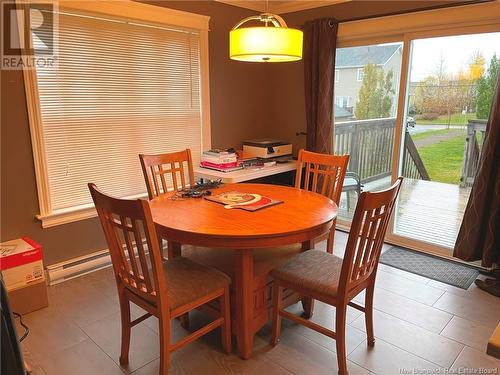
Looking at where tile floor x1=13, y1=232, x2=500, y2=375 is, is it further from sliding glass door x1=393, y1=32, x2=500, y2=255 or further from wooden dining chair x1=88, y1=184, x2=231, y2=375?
sliding glass door x1=393, y1=32, x2=500, y2=255

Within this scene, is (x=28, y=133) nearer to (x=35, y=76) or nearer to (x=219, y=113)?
(x=35, y=76)

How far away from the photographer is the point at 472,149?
9.54 ft

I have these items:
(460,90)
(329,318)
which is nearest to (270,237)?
(329,318)

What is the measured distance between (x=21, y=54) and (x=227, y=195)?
64.3 inches

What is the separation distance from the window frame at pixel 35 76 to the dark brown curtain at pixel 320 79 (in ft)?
3.39

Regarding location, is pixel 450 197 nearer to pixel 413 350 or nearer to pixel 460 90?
pixel 460 90

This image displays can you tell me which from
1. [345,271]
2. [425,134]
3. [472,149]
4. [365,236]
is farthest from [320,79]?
[345,271]

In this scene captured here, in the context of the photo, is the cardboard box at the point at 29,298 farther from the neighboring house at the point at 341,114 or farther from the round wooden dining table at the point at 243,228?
the neighboring house at the point at 341,114

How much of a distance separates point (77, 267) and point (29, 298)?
1.63ft

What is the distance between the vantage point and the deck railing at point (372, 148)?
3295 mm

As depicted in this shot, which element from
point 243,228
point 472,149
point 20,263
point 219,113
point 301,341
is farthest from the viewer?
point 219,113

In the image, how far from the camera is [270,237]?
1703mm

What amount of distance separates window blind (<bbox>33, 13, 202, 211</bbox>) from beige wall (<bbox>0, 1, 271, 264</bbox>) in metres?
0.15

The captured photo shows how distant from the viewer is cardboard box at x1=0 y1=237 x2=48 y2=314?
2236 millimetres
